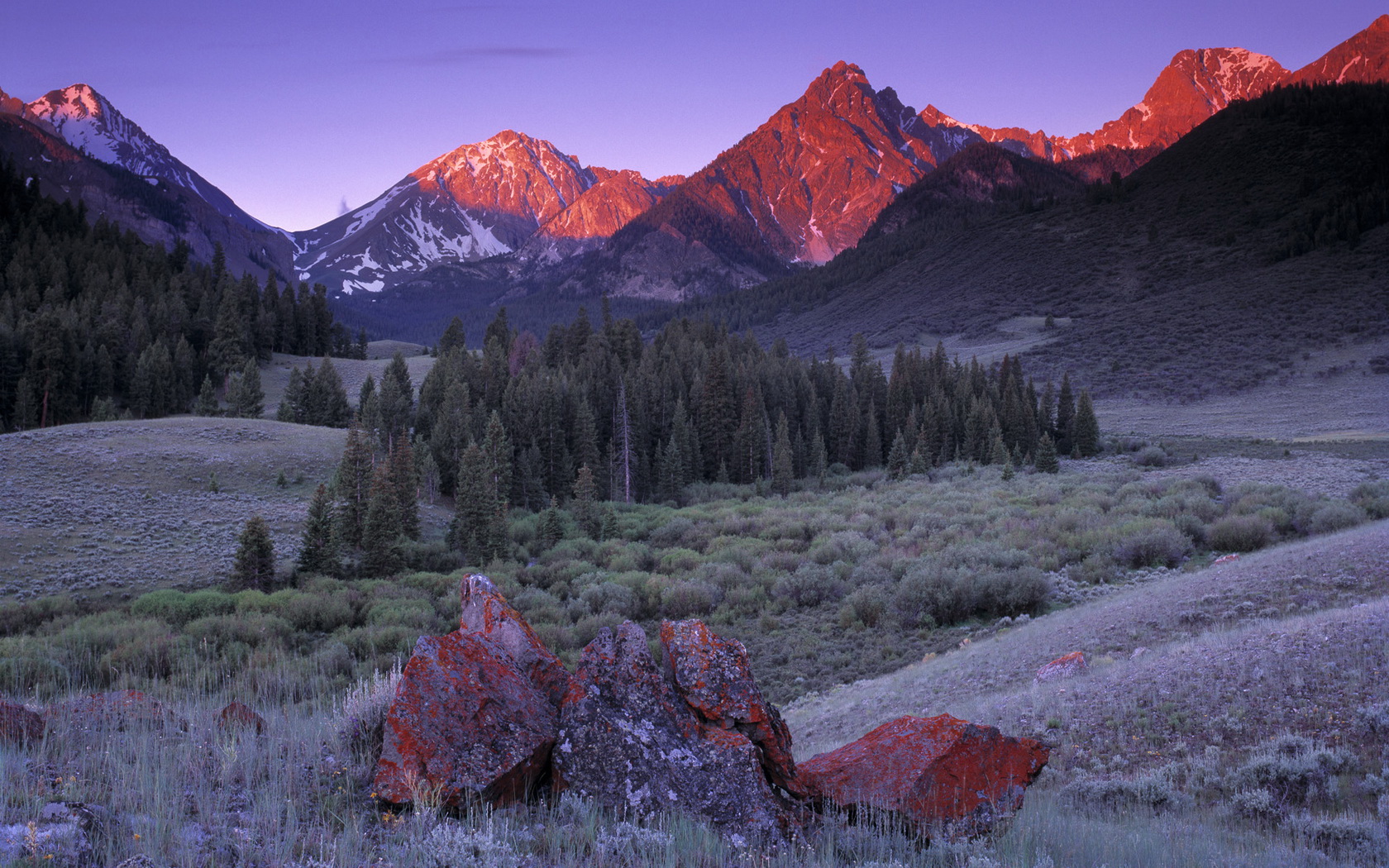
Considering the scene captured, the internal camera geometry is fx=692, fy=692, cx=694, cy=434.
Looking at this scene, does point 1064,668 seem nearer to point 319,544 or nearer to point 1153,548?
point 1153,548

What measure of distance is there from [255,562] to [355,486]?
920 cm

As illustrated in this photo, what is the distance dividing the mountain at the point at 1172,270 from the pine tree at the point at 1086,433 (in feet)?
85.4

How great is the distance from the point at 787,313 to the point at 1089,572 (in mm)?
154626

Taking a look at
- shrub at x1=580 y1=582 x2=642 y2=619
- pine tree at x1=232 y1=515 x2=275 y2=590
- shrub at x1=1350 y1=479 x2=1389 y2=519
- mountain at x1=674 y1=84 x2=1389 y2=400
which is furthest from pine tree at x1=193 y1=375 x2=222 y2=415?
shrub at x1=1350 y1=479 x2=1389 y2=519

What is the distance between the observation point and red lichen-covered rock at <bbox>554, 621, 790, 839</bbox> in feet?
16.1

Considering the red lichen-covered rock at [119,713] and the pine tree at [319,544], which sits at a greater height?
the red lichen-covered rock at [119,713]

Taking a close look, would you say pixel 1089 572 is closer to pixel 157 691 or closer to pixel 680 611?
pixel 680 611

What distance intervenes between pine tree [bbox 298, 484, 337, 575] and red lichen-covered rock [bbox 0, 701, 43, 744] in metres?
23.3

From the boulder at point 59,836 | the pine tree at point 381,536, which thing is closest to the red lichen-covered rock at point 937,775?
the boulder at point 59,836

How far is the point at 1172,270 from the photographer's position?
4417 inches

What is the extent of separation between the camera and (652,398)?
205 ft

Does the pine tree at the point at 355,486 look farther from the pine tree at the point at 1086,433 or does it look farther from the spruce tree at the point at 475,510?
the pine tree at the point at 1086,433

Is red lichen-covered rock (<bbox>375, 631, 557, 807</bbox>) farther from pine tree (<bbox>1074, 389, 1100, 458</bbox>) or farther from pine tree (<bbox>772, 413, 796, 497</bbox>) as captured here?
pine tree (<bbox>1074, 389, 1100, 458</bbox>)

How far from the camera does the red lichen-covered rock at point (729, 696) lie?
550 cm
